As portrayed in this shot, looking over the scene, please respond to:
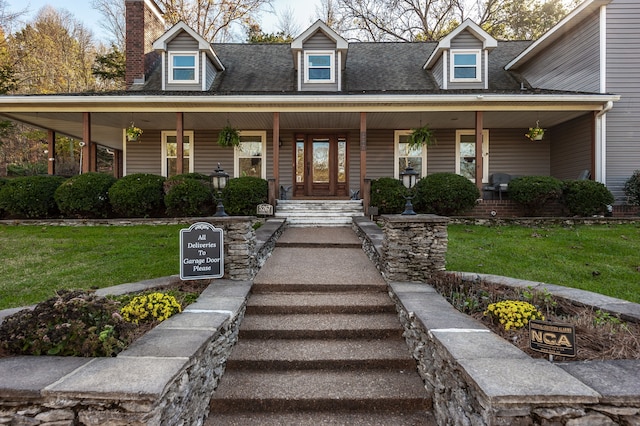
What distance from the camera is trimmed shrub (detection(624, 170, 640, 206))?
8867 millimetres

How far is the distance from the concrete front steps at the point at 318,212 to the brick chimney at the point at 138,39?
7.52 metres

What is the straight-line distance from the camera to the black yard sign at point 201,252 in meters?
3.91

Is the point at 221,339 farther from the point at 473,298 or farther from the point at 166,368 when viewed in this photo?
the point at 473,298

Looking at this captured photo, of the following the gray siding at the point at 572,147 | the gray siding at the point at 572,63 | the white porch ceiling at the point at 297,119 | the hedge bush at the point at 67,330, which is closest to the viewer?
the hedge bush at the point at 67,330

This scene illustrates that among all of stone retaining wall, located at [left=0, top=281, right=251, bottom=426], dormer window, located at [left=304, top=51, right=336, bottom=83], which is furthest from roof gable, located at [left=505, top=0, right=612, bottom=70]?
stone retaining wall, located at [left=0, top=281, right=251, bottom=426]

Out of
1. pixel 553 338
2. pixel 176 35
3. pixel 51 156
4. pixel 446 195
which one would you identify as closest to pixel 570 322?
pixel 553 338

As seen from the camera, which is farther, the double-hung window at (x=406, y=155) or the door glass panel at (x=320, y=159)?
the door glass panel at (x=320, y=159)

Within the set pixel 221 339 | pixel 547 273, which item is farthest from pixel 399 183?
pixel 221 339

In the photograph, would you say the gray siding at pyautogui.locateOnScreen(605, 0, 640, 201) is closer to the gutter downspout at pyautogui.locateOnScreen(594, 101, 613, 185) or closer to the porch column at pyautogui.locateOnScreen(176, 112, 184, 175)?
the gutter downspout at pyautogui.locateOnScreen(594, 101, 613, 185)

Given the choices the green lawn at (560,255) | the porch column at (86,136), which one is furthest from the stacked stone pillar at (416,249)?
the porch column at (86,136)

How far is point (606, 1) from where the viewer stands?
8883 millimetres

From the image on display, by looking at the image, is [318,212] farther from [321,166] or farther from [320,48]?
[320,48]

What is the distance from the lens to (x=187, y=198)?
8266mm

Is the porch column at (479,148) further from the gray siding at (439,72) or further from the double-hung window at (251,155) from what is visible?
the double-hung window at (251,155)
